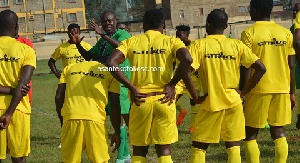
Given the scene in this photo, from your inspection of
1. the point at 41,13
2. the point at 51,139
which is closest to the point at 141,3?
Answer: the point at 41,13

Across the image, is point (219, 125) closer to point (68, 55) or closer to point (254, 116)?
point (254, 116)

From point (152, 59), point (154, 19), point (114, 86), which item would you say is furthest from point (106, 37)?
point (152, 59)

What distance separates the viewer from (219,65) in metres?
7.25

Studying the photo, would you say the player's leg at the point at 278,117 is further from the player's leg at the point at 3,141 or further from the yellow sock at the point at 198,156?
the player's leg at the point at 3,141

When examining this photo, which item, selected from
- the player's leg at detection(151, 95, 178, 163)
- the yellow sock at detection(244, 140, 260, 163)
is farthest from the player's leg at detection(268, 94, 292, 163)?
the player's leg at detection(151, 95, 178, 163)

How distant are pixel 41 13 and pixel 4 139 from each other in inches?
3185

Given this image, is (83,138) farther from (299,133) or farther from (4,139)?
(299,133)

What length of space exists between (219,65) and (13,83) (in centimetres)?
250

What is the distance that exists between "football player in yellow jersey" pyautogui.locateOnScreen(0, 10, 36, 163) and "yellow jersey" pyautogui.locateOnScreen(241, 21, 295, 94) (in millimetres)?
2947

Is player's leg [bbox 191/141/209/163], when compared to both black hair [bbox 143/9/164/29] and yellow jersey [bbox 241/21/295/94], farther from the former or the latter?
black hair [bbox 143/9/164/29]

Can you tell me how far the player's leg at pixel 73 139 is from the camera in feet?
21.8

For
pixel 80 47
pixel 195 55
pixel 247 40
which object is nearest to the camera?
pixel 195 55

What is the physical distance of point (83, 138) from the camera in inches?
264

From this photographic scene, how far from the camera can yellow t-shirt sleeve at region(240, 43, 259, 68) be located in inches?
288
